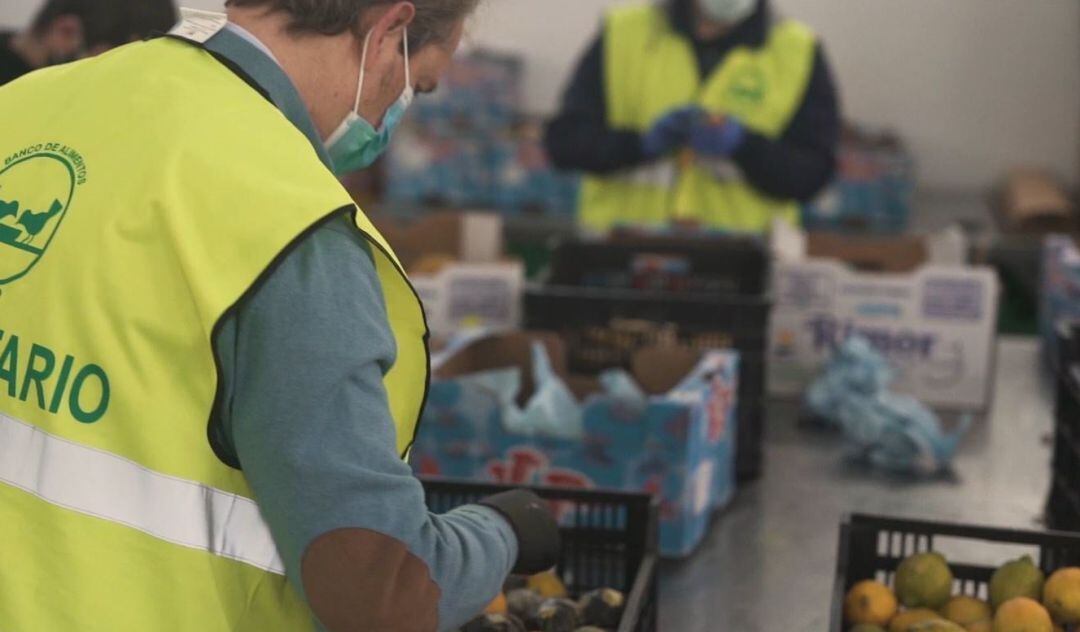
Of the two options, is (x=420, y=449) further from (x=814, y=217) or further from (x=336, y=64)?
(x=814, y=217)

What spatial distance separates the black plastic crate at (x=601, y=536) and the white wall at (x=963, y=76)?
5.65m

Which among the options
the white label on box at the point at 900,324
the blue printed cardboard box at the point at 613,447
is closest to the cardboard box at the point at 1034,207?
the white label on box at the point at 900,324

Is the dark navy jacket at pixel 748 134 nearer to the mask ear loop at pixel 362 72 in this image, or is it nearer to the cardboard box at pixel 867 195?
the cardboard box at pixel 867 195

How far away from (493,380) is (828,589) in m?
0.74

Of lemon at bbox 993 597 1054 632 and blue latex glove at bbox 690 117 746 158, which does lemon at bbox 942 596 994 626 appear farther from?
blue latex glove at bbox 690 117 746 158

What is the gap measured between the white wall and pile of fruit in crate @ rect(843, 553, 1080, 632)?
5780 mm

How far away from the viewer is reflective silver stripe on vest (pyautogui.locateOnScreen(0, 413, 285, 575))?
4.21ft

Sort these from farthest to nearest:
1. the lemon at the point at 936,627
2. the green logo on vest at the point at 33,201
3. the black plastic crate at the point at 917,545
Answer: the black plastic crate at the point at 917,545, the lemon at the point at 936,627, the green logo on vest at the point at 33,201

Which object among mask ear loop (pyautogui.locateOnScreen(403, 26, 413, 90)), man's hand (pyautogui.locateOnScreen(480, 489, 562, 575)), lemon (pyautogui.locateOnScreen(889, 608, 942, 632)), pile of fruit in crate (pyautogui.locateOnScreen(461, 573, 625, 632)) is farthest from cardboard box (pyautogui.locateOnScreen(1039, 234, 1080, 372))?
mask ear loop (pyautogui.locateOnScreen(403, 26, 413, 90))

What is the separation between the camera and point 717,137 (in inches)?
166

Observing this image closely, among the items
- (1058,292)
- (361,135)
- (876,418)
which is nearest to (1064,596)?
(876,418)

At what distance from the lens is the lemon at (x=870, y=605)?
204cm

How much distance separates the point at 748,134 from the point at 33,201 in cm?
310

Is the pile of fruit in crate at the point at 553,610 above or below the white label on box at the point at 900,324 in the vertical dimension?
below
